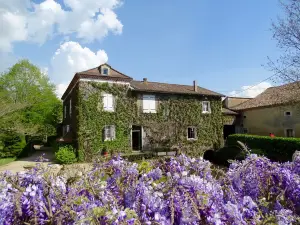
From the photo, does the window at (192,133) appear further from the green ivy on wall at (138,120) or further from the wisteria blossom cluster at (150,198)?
the wisteria blossom cluster at (150,198)

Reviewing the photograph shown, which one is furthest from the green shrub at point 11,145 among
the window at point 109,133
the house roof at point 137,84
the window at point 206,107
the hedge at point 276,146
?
the hedge at point 276,146

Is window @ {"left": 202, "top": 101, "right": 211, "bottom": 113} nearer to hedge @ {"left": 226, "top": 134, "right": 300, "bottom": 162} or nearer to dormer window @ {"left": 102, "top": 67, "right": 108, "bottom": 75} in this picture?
hedge @ {"left": 226, "top": 134, "right": 300, "bottom": 162}

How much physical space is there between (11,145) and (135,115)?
12379 mm

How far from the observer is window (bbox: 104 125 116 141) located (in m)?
19.2

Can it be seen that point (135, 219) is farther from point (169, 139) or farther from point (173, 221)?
point (169, 139)

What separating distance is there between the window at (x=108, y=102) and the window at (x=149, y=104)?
2892 mm

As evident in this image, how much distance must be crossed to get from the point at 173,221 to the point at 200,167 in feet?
3.38

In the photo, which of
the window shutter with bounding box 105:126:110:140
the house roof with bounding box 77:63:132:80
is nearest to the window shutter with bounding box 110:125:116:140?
the window shutter with bounding box 105:126:110:140

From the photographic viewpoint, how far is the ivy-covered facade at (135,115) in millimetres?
18766

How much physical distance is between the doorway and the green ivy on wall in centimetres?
54

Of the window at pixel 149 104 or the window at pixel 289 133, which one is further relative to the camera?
the window at pixel 289 133

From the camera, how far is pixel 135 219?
1433 mm

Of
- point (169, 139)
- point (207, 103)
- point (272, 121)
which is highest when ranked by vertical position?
point (207, 103)

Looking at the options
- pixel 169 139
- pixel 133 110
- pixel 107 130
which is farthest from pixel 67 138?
pixel 169 139
